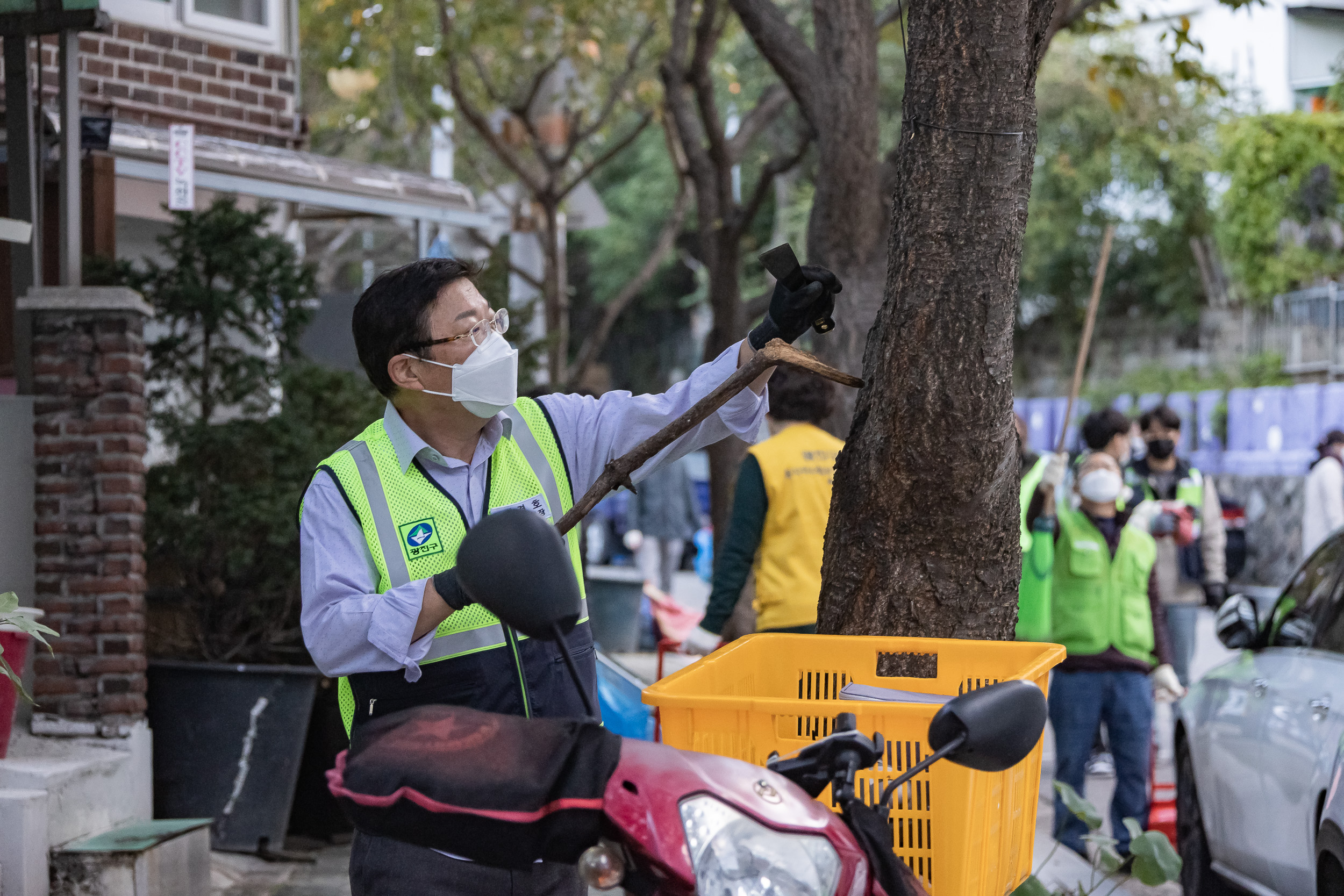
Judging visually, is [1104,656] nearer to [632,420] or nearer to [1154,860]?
[1154,860]

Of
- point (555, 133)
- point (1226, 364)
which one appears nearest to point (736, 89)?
point (555, 133)

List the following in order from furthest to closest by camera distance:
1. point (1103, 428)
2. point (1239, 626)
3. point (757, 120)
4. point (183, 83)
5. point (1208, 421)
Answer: point (1208, 421)
point (757, 120)
point (183, 83)
point (1103, 428)
point (1239, 626)

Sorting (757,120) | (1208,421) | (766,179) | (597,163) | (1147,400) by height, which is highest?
(597,163)

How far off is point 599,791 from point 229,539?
527 centimetres

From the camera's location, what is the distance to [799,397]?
5309mm

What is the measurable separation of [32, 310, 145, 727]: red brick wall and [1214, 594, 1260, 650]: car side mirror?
431cm

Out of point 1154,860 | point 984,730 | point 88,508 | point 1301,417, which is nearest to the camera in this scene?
point 984,730

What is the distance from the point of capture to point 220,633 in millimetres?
6645

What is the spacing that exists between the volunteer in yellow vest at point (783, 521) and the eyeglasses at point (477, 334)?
2537 mm

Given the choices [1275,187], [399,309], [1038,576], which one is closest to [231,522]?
[1038,576]

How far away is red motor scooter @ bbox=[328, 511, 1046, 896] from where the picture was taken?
155 cm

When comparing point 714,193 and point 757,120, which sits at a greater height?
point 757,120

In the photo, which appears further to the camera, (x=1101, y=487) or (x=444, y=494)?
(x=1101, y=487)

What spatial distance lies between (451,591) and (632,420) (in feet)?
2.43
